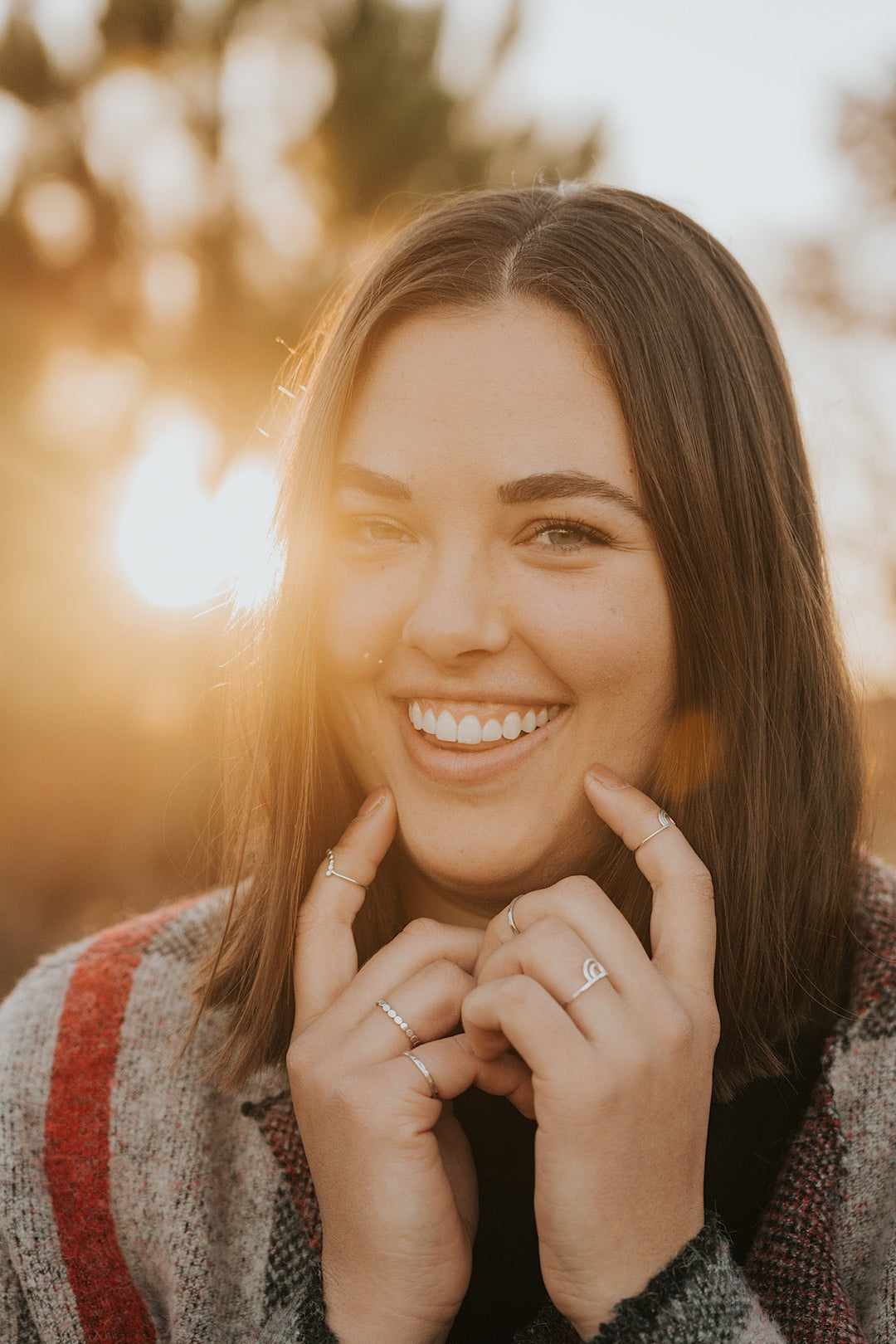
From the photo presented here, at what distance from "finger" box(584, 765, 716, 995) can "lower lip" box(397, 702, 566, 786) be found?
0.11 m

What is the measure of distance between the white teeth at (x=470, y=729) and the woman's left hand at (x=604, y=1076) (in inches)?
11.4

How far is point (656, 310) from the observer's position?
1835 millimetres

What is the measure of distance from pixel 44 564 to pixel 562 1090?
7.87 metres

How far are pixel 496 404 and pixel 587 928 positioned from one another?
837mm

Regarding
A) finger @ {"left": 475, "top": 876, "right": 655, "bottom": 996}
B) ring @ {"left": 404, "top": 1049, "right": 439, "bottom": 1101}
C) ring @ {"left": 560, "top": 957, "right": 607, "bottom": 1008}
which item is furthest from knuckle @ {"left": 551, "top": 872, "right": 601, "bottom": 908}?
ring @ {"left": 404, "top": 1049, "right": 439, "bottom": 1101}

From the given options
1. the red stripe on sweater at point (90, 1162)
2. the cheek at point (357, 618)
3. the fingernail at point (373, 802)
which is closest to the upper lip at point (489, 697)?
the cheek at point (357, 618)

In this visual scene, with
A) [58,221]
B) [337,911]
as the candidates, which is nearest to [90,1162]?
[337,911]

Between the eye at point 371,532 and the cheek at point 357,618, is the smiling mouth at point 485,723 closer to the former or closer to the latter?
the cheek at point 357,618

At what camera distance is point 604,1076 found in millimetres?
1484

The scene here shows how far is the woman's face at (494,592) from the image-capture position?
67.7 inches

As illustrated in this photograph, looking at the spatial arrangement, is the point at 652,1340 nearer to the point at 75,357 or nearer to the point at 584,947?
the point at 584,947

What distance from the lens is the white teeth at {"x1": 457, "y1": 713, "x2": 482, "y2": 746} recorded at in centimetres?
180

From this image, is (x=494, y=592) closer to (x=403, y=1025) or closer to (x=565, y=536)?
(x=565, y=536)

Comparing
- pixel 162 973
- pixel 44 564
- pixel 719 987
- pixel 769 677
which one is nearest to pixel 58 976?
pixel 162 973
